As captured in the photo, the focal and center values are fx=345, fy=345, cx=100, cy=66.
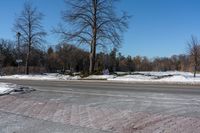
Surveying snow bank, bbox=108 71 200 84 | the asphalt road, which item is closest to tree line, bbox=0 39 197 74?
snow bank, bbox=108 71 200 84

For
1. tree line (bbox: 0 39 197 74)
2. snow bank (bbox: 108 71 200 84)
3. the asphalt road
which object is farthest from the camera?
→ tree line (bbox: 0 39 197 74)

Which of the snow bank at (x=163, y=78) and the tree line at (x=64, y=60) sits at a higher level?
the tree line at (x=64, y=60)

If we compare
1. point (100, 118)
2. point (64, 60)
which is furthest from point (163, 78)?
point (64, 60)

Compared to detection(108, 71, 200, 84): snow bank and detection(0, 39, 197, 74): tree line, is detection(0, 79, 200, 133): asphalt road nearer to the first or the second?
detection(108, 71, 200, 84): snow bank

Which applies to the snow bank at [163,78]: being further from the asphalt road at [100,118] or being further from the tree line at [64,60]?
the tree line at [64,60]

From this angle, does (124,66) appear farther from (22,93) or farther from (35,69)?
(22,93)

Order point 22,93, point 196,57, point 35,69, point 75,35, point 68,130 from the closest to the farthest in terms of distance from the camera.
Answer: point 68,130
point 22,93
point 75,35
point 196,57
point 35,69

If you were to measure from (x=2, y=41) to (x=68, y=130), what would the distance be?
312ft

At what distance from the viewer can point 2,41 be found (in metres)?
99.1

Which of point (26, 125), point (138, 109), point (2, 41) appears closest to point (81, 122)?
point (26, 125)

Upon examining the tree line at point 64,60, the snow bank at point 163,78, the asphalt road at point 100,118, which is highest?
the tree line at point 64,60

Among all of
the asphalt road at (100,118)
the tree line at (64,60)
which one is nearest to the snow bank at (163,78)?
the asphalt road at (100,118)

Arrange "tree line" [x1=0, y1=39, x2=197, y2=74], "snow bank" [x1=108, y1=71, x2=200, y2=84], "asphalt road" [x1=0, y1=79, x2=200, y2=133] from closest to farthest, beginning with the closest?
"asphalt road" [x1=0, y1=79, x2=200, y2=133] → "snow bank" [x1=108, y1=71, x2=200, y2=84] → "tree line" [x1=0, y1=39, x2=197, y2=74]

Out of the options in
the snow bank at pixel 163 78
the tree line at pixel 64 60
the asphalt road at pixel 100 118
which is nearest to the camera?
the asphalt road at pixel 100 118
